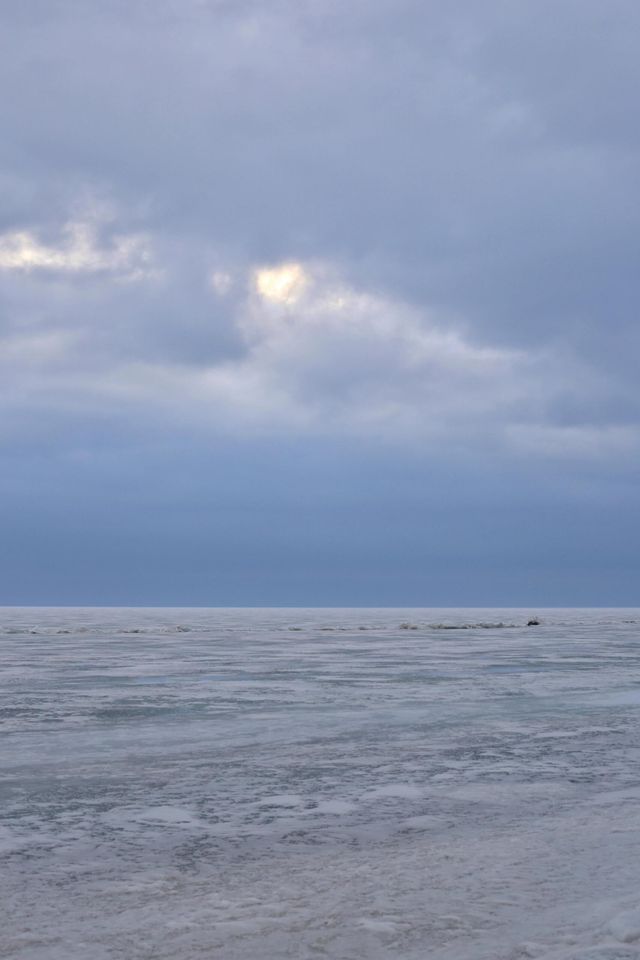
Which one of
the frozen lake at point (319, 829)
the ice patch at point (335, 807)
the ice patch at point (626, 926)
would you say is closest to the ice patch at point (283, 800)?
the frozen lake at point (319, 829)

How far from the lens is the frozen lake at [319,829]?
346 centimetres

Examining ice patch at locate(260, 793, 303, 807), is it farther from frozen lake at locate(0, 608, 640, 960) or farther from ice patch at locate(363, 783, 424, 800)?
ice patch at locate(363, 783, 424, 800)

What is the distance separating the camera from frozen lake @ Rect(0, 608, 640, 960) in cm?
346

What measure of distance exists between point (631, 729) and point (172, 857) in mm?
6812

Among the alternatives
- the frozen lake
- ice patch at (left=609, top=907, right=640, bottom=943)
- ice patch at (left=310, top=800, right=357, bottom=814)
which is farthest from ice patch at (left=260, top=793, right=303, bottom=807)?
ice patch at (left=609, top=907, right=640, bottom=943)

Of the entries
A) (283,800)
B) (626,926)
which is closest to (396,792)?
(283,800)

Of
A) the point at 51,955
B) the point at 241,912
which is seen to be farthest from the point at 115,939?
the point at 241,912

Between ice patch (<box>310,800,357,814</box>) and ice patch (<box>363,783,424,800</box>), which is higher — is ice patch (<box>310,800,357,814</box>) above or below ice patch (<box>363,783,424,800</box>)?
above

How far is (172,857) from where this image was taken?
464 centimetres

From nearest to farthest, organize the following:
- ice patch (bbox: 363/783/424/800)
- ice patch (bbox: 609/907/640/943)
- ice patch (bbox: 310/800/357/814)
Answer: ice patch (bbox: 609/907/640/943), ice patch (bbox: 310/800/357/814), ice patch (bbox: 363/783/424/800)

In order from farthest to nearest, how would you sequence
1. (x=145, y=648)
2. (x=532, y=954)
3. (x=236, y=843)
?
(x=145, y=648)
(x=236, y=843)
(x=532, y=954)

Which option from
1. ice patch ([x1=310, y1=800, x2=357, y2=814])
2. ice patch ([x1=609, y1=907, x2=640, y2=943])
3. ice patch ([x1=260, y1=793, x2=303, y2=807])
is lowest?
ice patch ([x1=260, y1=793, x2=303, y2=807])

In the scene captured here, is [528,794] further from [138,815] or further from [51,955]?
[51,955]

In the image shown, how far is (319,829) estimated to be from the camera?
530 centimetres
